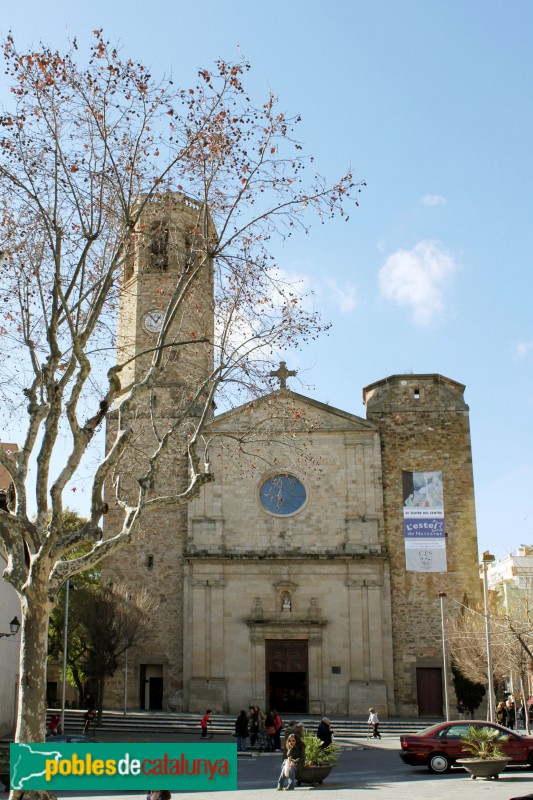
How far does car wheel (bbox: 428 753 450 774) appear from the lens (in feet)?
61.7

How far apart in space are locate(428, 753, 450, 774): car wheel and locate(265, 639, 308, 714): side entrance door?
1444cm

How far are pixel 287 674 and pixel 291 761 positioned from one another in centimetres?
1843

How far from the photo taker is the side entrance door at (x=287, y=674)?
33000 millimetres

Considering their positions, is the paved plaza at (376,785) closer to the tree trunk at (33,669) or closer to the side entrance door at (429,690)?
the tree trunk at (33,669)

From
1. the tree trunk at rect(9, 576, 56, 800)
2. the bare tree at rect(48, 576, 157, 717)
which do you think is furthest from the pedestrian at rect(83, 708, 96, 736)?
the tree trunk at rect(9, 576, 56, 800)

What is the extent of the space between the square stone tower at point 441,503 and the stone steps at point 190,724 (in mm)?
2142

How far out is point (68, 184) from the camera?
12.5 metres

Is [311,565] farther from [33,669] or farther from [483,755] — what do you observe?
[33,669]

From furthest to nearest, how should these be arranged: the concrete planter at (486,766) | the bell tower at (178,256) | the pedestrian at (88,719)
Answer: the pedestrian at (88,719) < the concrete planter at (486,766) < the bell tower at (178,256)

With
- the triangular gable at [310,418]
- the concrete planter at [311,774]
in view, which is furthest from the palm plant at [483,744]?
the triangular gable at [310,418]

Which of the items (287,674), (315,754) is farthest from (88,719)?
(315,754)

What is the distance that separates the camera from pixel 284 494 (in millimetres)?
34969

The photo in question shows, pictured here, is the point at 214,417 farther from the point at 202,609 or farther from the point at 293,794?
the point at 293,794

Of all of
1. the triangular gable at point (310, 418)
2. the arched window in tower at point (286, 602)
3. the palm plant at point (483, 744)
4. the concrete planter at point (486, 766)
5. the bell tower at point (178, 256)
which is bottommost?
the concrete planter at point (486, 766)
